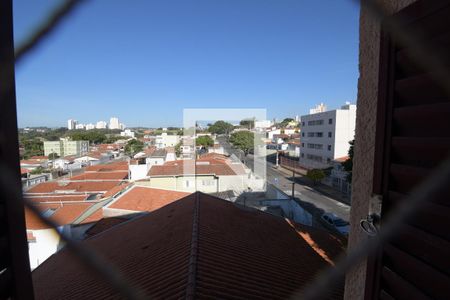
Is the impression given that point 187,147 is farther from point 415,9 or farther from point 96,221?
point 415,9

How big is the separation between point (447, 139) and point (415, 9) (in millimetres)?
509

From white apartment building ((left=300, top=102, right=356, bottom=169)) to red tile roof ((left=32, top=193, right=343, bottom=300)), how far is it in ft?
63.7

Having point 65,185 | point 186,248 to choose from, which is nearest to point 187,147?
point 65,185

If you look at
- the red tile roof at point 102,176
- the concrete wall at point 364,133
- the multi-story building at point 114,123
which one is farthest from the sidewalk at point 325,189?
the multi-story building at point 114,123

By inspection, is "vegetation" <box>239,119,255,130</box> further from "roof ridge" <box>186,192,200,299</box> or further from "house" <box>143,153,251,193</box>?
"roof ridge" <box>186,192,200,299</box>

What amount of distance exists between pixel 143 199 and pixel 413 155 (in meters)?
11.3

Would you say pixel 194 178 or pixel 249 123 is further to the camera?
pixel 249 123

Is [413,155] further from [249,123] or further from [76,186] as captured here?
[249,123]

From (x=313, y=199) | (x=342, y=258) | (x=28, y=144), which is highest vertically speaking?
(x=28, y=144)

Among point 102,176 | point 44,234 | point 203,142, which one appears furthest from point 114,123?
point 44,234

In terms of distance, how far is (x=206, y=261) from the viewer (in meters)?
3.36

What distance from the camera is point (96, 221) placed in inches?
383

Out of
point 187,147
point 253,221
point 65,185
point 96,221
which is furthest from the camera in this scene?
point 187,147

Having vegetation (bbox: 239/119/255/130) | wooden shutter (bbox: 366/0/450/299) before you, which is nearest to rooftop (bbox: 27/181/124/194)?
wooden shutter (bbox: 366/0/450/299)
